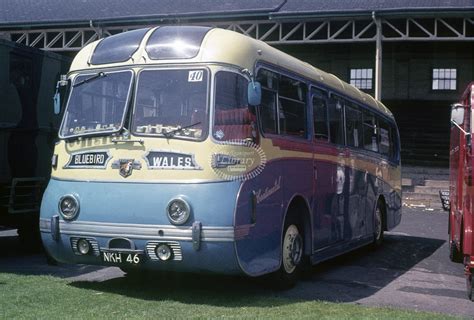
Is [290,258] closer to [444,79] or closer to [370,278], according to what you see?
→ [370,278]

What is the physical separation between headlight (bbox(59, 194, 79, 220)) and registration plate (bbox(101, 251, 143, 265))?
21.6 inches

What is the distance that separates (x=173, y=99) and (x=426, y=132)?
73.6 feet

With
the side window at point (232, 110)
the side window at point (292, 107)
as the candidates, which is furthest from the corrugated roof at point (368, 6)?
the side window at point (232, 110)

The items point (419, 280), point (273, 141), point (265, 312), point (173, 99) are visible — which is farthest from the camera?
point (419, 280)

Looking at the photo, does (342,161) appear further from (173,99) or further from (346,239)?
(173,99)

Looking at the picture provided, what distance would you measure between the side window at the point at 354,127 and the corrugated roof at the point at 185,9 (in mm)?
12333

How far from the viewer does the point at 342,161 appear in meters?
10.4

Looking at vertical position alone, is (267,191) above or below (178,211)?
above

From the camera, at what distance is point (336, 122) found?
33.6 ft

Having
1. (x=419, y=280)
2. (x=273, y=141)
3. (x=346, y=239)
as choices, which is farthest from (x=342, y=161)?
(x=273, y=141)

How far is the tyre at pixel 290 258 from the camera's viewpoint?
8.10 m

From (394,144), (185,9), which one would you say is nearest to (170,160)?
(394,144)

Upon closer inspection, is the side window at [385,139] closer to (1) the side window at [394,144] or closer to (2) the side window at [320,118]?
(1) the side window at [394,144]

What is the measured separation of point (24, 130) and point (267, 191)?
Answer: 15.6 feet
